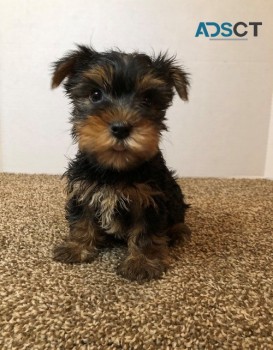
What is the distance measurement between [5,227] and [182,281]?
1.12 meters

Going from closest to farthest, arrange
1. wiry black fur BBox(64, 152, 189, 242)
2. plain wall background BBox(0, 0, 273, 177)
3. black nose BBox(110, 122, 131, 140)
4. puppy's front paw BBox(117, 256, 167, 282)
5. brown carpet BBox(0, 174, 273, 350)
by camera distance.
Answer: brown carpet BBox(0, 174, 273, 350) < black nose BBox(110, 122, 131, 140) < puppy's front paw BBox(117, 256, 167, 282) < wiry black fur BBox(64, 152, 189, 242) < plain wall background BBox(0, 0, 273, 177)

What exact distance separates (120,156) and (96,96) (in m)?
0.36

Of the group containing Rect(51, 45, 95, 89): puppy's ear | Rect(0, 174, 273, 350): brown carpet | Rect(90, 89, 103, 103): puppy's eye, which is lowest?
Rect(0, 174, 273, 350): brown carpet

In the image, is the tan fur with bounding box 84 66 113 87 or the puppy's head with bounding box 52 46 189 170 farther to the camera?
the tan fur with bounding box 84 66 113 87

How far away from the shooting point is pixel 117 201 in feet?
5.83

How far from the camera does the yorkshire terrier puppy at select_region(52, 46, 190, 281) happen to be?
1628 millimetres

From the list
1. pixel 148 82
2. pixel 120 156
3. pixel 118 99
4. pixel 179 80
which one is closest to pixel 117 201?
pixel 120 156

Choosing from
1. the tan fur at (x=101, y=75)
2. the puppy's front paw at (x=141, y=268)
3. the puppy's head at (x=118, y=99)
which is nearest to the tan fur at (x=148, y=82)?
the puppy's head at (x=118, y=99)

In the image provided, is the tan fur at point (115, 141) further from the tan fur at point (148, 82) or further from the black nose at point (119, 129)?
the tan fur at point (148, 82)

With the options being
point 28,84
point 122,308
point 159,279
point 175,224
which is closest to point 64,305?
point 122,308

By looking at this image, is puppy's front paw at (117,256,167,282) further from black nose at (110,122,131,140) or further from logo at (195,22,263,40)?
logo at (195,22,263,40)

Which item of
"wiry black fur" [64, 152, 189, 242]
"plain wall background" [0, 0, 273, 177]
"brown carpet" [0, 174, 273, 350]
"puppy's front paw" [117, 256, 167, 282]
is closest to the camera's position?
"brown carpet" [0, 174, 273, 350]

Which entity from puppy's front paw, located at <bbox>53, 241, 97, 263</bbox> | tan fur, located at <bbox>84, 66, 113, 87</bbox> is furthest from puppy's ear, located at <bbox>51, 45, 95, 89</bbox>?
puppy's front paw, located at <bbox>53, 241, 97, 263</bbox>

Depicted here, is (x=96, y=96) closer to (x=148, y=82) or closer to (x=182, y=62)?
(x=148, y=82)
